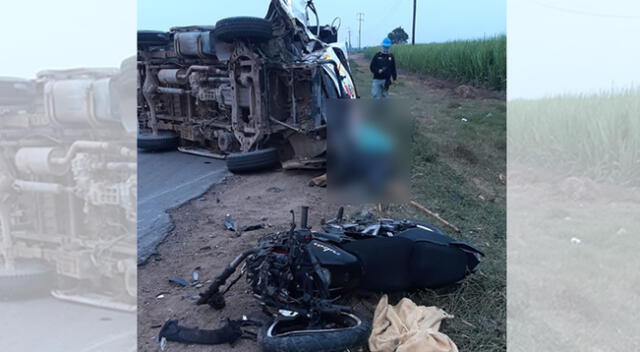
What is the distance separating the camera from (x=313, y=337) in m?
2.86

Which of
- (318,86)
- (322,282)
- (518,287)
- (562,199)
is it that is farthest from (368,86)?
(322,282)

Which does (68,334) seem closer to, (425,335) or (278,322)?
(278,322)

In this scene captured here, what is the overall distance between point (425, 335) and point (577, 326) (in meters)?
1.18

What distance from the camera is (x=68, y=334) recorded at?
82.2 inches

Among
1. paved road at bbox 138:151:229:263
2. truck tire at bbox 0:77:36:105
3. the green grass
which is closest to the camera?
truck tire at bbox 0:77:36:105

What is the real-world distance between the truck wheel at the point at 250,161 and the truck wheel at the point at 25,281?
196 inches

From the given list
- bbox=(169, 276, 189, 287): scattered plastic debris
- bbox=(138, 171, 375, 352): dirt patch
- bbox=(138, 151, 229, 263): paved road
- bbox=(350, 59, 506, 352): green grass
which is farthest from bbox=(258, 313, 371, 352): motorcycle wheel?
bbox=(138, 151, 229, 263): paved road

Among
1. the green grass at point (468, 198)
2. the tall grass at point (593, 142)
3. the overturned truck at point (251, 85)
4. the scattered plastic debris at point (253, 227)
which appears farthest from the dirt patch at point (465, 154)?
the scattered plastic debris at point (253, 227)

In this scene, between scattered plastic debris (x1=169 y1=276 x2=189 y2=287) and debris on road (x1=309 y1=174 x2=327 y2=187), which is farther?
debris on road (x1=309 y1=174 x2=327 y2=187)

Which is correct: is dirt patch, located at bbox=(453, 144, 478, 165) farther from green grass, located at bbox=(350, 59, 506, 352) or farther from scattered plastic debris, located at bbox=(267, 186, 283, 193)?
scattered plastic debris, located at bbox=(267, 186, 283, 193)

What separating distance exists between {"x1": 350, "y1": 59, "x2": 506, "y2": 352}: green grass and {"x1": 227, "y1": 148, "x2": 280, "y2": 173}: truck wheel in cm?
156

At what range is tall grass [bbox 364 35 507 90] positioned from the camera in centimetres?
1629

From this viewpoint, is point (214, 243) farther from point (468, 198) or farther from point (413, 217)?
point (468, 198)

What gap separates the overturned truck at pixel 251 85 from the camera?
23.4 feet
